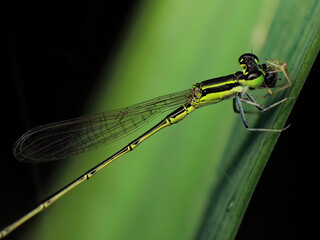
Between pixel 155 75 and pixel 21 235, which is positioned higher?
pixel 155 75

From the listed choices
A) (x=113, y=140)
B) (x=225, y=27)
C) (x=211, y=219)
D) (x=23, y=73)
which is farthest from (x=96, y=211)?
(x=23, y=73)

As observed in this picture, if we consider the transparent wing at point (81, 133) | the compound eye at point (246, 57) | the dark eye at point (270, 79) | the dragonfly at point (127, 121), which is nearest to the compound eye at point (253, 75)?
the dragonfly at point (127, 121)

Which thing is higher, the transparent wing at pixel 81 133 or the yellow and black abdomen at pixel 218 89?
the transparent wing at pixel 81 133

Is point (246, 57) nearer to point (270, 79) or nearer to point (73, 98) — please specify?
point (270, 79)

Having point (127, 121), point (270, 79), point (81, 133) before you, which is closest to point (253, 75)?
point (270, 79)

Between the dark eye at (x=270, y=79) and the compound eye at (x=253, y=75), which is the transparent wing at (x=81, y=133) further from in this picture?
A: the dark eye at (x=270, y=79)

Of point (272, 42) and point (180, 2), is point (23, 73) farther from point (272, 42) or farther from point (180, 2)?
point (272, 42)

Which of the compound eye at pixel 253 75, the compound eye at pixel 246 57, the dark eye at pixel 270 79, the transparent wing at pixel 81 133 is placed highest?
the transparent wing at pixel 81 133
